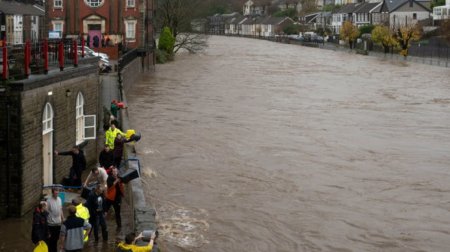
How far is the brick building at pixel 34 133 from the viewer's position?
47.8ft

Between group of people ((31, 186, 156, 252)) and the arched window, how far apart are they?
18.5 feet

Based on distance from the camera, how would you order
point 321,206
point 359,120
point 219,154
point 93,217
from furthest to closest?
point 359,120, point 219,154, point 321,206, point 93,217

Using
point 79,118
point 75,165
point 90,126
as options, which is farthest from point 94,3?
point 75,165

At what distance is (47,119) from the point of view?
16516mm

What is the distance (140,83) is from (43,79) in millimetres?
34238

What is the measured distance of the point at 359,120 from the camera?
35094 mm

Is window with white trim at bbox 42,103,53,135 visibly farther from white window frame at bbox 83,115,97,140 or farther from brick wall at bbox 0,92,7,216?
white window frame at bbox 83,115,97,140

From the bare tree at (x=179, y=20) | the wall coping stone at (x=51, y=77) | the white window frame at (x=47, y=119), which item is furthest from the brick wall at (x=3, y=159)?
the bare tree at (x=179, y=20)

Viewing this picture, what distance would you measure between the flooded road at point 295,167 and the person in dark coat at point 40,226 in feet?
12.3

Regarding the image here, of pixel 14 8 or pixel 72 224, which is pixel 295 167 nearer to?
pixel 72 224

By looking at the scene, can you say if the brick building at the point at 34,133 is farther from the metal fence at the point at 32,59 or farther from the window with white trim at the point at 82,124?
the metal fence at the point at 32,59

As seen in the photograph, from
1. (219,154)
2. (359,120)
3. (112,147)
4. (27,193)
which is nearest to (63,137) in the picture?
(112,147)

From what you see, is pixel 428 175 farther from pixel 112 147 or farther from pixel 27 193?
pixel 27 193

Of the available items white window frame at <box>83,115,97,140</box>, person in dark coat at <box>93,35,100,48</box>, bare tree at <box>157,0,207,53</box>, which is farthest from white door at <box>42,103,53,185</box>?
bare tree at <box>157,0,207,53</box>
